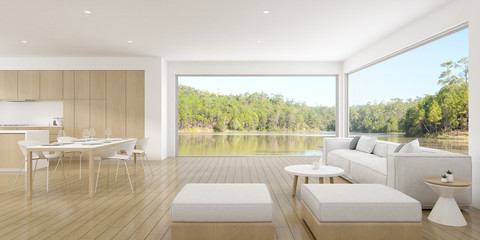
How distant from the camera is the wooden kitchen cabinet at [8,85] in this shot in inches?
290

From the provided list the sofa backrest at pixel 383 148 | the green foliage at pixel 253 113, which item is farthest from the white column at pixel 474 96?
the green foliage at pixel 253 113

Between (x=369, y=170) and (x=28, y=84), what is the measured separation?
26.8 feet

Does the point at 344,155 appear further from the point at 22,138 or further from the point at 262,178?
the point at 22,138

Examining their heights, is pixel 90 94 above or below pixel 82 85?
below

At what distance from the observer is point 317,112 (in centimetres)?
890

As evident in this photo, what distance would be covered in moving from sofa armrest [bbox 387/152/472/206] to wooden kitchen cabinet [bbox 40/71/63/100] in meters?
7.77

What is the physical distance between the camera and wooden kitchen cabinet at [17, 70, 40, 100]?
24.2 ft

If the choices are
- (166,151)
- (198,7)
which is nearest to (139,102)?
(166,151)

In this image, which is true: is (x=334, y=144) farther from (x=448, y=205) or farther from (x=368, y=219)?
(x=368, y=219)

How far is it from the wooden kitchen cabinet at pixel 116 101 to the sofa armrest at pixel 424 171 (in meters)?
6.45

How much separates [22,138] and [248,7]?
16.9ft

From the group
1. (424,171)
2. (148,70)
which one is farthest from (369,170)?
(148,70)

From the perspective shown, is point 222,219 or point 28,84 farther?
point 28,84

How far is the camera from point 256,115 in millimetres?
9156
